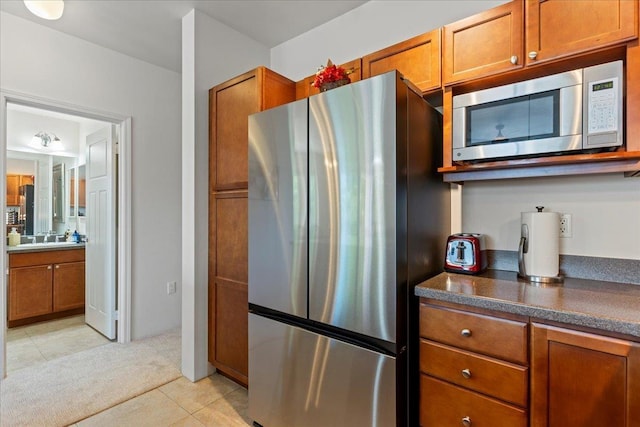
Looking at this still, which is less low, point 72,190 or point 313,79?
point 313,79

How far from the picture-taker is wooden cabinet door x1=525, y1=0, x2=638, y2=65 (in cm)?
128

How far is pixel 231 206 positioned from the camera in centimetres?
234

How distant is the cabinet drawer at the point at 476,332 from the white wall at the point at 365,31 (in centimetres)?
177

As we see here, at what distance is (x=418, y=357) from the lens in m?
1.48

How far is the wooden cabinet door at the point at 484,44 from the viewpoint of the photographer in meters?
1.51

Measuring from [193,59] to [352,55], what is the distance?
1.24 m

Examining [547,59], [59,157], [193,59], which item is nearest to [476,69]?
[547,59]

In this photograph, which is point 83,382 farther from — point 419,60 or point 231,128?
point 419,60

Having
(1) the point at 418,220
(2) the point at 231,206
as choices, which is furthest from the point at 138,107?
(1) the point at 418,220

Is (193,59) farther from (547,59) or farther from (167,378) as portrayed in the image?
(167,378)

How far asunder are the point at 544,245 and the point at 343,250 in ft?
3.36

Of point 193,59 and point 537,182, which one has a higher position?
point 193,59

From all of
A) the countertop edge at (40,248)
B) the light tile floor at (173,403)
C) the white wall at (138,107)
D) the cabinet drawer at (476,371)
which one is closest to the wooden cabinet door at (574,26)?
the cabinet drawer at (476,371)

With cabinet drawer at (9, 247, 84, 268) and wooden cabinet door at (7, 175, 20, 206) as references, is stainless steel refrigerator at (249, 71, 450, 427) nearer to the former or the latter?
cabinet drawer at (9, 247, 84, 268)
